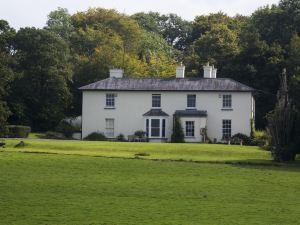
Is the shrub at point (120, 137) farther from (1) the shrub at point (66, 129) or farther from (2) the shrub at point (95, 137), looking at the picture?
(1) the shrub at point (66, 129)

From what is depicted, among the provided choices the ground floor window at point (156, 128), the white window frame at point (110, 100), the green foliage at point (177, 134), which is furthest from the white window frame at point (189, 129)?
the white window frame at point (110, 100)

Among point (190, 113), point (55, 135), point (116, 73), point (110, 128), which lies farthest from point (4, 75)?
point (190, 113)

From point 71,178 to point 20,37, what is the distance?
46052 mm

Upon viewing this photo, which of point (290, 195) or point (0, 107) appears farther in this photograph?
point (0, 107)

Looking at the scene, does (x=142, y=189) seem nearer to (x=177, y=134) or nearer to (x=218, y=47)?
(x=177, y=134)

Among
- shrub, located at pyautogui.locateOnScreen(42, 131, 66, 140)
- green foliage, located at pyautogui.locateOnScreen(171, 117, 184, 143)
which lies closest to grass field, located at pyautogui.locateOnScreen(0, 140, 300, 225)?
green foliage, located at pyautogui.locateOnScreen(171, 117, 184, 143)

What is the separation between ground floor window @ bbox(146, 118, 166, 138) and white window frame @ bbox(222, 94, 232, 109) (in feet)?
18.3

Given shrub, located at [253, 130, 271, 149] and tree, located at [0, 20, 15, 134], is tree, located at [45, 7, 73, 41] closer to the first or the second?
tree, located at [0, 20, 15, 134]

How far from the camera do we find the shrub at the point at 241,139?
62.5 metres

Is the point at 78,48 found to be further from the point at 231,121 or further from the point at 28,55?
the point at 231,121

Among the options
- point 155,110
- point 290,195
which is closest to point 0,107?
point 155,110

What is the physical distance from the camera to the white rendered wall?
65.1m

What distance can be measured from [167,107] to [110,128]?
5547mm

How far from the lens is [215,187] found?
2875cm
